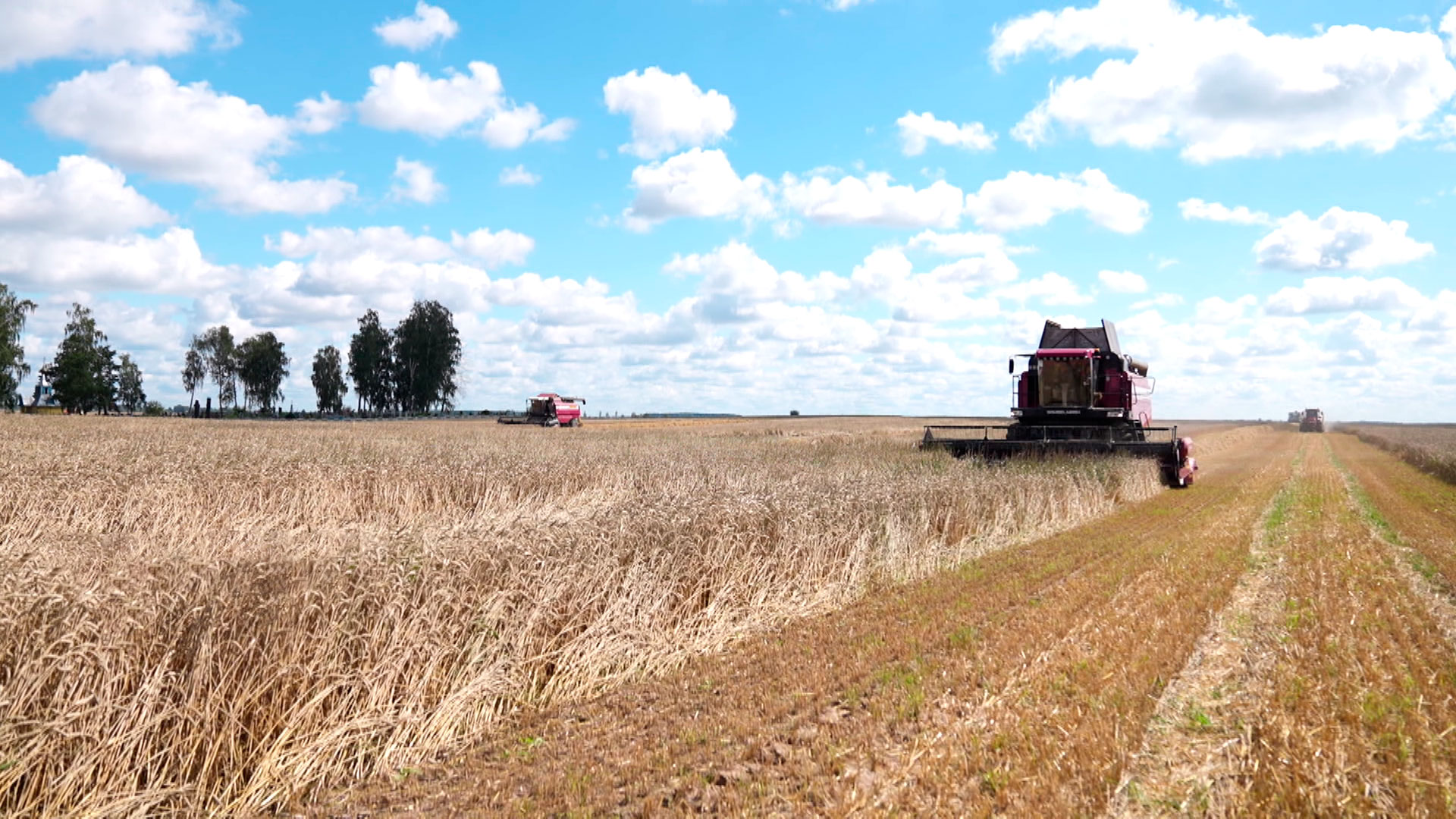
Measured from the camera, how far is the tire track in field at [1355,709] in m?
4.43

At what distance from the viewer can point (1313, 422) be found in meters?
85.1

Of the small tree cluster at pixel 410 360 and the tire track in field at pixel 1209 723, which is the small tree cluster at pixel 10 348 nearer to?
the small tree cluster at pixel 410 360

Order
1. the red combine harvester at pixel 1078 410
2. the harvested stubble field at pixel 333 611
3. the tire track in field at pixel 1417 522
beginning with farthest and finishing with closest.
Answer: the red combine harvester at pixel 1078 410 < the tire track in field at pixel 1417 522 < the harvested stubble field at pixel 333 611

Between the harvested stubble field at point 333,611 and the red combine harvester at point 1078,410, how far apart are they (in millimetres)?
9880

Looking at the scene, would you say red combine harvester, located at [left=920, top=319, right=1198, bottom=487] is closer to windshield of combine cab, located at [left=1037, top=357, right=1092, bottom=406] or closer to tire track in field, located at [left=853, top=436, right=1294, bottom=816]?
windshield of combine cab, located at [left=1037, top=357, right=1092, bottom=406]

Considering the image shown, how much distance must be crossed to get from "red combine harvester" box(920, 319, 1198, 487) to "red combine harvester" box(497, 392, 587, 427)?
38.1 meters

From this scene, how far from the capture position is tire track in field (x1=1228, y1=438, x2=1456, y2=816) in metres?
4.43

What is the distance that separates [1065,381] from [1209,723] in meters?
19.2

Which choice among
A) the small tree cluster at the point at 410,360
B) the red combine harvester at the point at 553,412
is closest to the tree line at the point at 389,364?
the small tree cluster at the point at 410,360

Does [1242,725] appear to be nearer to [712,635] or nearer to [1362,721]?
[1362,721]

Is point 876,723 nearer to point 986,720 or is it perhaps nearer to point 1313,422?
point 986,720

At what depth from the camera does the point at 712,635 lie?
7.37 meters

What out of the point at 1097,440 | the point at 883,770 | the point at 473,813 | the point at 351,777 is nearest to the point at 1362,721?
the point at 883,770

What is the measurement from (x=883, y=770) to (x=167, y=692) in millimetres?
3694
